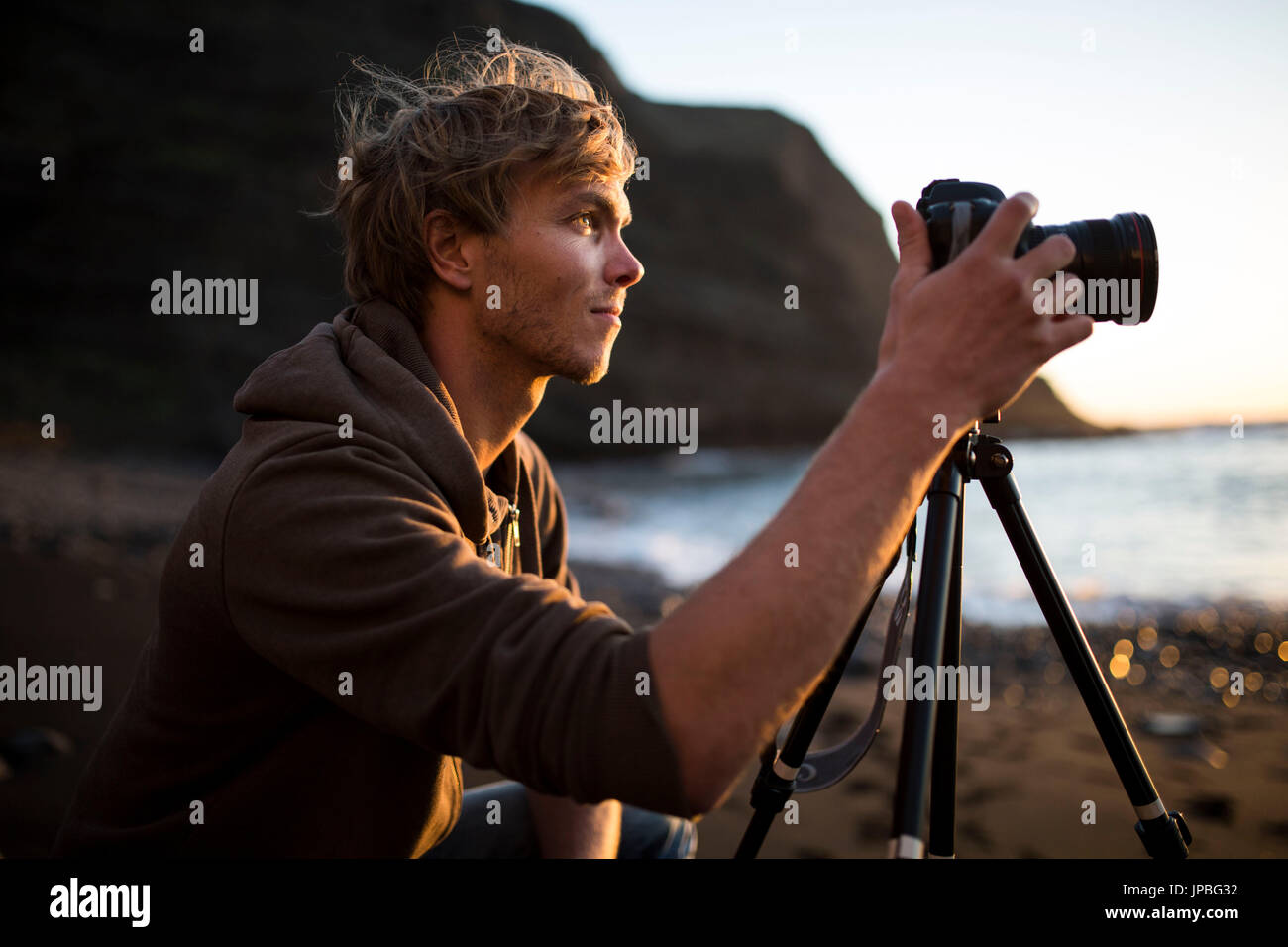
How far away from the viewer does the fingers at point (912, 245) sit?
1.08 meters

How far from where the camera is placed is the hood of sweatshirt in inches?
49.8

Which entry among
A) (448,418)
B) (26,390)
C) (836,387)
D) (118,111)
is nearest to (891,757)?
(448,418)

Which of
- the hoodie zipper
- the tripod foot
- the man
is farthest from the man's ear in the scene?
the tripod foot

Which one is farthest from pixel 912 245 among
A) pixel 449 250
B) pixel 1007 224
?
pixel 449 250

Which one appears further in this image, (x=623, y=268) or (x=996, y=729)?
(x=996, y=729)

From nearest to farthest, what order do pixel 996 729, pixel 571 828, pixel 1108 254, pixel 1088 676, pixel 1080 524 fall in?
pixel 1108 254, pixel 1088 676, pixel 571 828, pixel 996 729, pixel 1080 524

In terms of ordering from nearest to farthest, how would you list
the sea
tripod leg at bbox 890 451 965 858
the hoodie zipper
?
tripod leg at bbox 890 451 965 858
the hoodie zipper
the sea

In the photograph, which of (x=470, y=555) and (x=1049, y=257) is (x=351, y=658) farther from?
(x=1049, y=257)

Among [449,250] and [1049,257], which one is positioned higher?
[449,250]

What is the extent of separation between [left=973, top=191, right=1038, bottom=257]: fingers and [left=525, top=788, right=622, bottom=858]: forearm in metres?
1.55

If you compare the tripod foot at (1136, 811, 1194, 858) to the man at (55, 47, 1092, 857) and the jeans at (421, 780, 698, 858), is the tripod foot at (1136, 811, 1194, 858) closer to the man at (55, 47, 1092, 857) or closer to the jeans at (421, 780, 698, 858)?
the man at (55, 47, 1092, 857)

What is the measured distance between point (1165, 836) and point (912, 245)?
1.11 meters

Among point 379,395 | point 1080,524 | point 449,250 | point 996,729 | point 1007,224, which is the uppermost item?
point 449,250

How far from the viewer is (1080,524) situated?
14.3m
